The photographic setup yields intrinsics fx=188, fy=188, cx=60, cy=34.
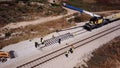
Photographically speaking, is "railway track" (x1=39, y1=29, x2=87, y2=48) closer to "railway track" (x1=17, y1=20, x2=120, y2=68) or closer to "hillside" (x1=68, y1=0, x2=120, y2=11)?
"railway track" (x1=17, y1=20, x2=120, y2=68)

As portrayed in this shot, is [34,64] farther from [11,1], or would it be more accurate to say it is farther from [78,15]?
[11,1]

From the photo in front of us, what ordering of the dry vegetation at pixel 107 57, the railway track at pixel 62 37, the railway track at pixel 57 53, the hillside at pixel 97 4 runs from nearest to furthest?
the railway track at pixel 57 53 → the dry vegetation at pixel 107 57 → the railway track at pixel 62 37 → the hillside at pixel 97 4

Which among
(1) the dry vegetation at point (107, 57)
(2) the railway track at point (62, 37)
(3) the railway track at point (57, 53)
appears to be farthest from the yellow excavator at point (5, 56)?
(1) the dry vegetation at point (107, 57)

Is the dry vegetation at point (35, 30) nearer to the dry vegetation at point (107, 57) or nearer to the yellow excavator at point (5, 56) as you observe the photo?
the yellow excavator at point (5, 56)

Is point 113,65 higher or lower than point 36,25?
lower

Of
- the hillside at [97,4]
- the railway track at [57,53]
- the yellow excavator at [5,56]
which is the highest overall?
the hillside at [97,4]

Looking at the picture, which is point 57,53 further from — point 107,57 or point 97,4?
point 97,4

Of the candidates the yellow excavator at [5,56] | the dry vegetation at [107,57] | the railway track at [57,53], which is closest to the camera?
the railway track at [57,53]

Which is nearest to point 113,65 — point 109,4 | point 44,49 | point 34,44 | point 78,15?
point 44,49
